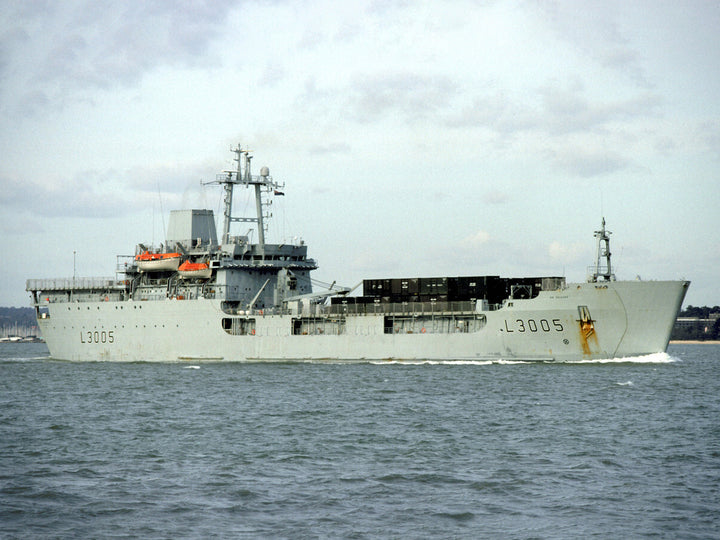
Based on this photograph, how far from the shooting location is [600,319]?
44.8m

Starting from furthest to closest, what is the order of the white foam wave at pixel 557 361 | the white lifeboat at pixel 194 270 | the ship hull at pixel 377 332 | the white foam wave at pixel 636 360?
the white lifeboat at pixel 194 270 < the white foam wave at pixel 557 361 < the white foam wave at pixel 636 360 < the ship hull at pixel 377 332

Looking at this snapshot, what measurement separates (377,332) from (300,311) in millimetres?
6092

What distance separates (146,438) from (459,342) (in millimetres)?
25989

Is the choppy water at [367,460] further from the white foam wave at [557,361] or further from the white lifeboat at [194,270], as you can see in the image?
the white lifeboat at [194,270]

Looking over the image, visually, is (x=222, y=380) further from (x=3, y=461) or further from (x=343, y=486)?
(x=343, y=486)

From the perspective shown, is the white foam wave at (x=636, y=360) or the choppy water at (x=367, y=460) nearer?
the choppy water at (x=367, y=460)

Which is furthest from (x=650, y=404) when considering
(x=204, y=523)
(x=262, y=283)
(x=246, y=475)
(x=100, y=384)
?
(x=262, y=283)

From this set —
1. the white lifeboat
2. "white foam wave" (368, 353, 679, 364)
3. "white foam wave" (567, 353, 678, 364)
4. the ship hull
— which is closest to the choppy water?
"white foam wave" (567, 353, 678, 364)

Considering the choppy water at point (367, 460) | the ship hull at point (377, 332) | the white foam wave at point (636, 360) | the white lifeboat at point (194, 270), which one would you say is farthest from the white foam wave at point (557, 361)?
the white lifeboat at point (194, 270)

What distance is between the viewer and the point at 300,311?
5403cm

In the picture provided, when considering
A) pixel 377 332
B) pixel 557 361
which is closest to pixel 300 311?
pixel 377 332

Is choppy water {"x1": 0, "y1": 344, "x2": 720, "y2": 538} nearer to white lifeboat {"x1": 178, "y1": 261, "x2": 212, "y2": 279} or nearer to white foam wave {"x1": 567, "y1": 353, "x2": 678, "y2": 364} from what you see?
white foam wave {"x1": 567, "y1": 353, "x2": 678, "y2": 364}

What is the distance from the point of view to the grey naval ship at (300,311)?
148 ft

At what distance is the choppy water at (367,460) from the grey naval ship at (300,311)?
6.03 m
